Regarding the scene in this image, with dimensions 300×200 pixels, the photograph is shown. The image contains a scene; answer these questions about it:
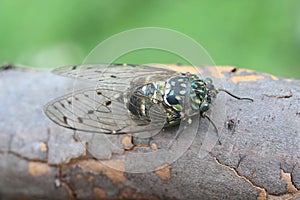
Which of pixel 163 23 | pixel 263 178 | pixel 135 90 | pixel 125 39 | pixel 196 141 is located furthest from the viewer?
pixel 163 23

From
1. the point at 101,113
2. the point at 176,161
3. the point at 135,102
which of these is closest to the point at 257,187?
the point at 176,161

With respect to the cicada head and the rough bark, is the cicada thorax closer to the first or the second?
the cicada head

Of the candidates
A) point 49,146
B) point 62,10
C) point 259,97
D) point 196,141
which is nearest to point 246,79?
point 259,97

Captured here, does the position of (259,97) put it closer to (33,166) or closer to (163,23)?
(33,166)

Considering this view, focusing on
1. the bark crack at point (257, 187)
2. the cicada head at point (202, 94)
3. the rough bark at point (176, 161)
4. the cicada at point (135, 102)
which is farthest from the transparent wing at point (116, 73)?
the bark crack at point (257, 187)

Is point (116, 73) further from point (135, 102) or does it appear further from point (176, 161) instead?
point (176, 161)

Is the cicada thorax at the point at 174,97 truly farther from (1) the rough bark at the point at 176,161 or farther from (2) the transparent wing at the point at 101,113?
(1) the rough bark at the point at 176,161
